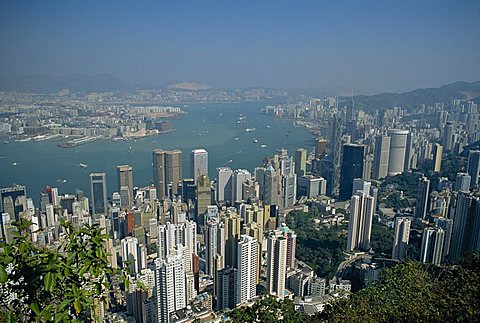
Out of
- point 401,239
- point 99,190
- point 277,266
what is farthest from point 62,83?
point 401,239

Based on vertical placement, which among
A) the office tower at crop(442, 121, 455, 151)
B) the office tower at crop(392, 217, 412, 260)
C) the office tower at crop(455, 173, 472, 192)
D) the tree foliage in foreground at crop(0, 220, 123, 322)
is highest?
the tree foliage in foreground at crop(0, 220, 123, 322)

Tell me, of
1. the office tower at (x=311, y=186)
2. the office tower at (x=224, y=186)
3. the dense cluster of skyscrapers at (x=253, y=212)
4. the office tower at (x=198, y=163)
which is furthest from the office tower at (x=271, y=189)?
the office tower at (x=198, y=163)

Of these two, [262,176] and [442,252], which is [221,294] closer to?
[442,252]

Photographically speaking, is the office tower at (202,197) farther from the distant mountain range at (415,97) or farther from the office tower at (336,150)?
the distant mountain range at (415,97)

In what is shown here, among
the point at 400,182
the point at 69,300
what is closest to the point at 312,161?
the point at 400,182

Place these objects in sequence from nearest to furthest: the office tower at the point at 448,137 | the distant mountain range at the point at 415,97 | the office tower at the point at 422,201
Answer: the office tower at the point at 422,201
the office tower at the point at 448,137
the distant mountain range at the point at 415,97

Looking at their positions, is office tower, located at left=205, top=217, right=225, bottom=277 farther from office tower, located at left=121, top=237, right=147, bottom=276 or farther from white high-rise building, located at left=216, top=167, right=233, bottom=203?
white high-rise building, located at left=216, top=167, right=233, bottom=203

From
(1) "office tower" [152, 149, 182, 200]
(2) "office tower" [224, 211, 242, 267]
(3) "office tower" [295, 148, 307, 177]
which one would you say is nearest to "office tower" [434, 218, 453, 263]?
(2) "office tower" [224, 211, 242, 267]
